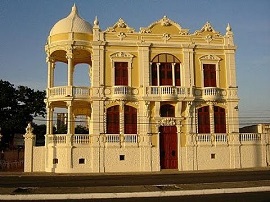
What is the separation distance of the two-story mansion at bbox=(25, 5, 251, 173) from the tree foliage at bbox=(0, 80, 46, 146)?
12.3 m

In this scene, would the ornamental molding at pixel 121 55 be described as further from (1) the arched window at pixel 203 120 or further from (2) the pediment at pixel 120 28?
(1) the arched window at pixel 203 120

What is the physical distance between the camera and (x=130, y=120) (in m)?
30.4

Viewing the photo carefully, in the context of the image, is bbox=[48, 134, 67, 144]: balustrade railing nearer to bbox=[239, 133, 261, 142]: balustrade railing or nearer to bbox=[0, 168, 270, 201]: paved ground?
bbox=[0, 168, 270, 201]: paved ground

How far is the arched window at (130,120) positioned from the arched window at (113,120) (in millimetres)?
699

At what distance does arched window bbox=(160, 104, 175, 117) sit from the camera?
31.2 m

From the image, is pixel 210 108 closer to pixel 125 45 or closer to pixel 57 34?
pixel 125 45

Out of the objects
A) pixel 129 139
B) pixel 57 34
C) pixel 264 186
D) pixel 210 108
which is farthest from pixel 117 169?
pixel 264 186

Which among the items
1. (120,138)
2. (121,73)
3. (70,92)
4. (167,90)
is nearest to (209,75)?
(167,90)

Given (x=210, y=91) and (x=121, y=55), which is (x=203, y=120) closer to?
(x=210, y=91)

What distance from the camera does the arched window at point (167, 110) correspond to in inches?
1229

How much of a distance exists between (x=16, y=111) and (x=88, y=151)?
17.9 metres

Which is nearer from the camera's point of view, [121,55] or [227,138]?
[121,55]

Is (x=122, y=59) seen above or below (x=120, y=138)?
above

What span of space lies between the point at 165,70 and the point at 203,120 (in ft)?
18.0
